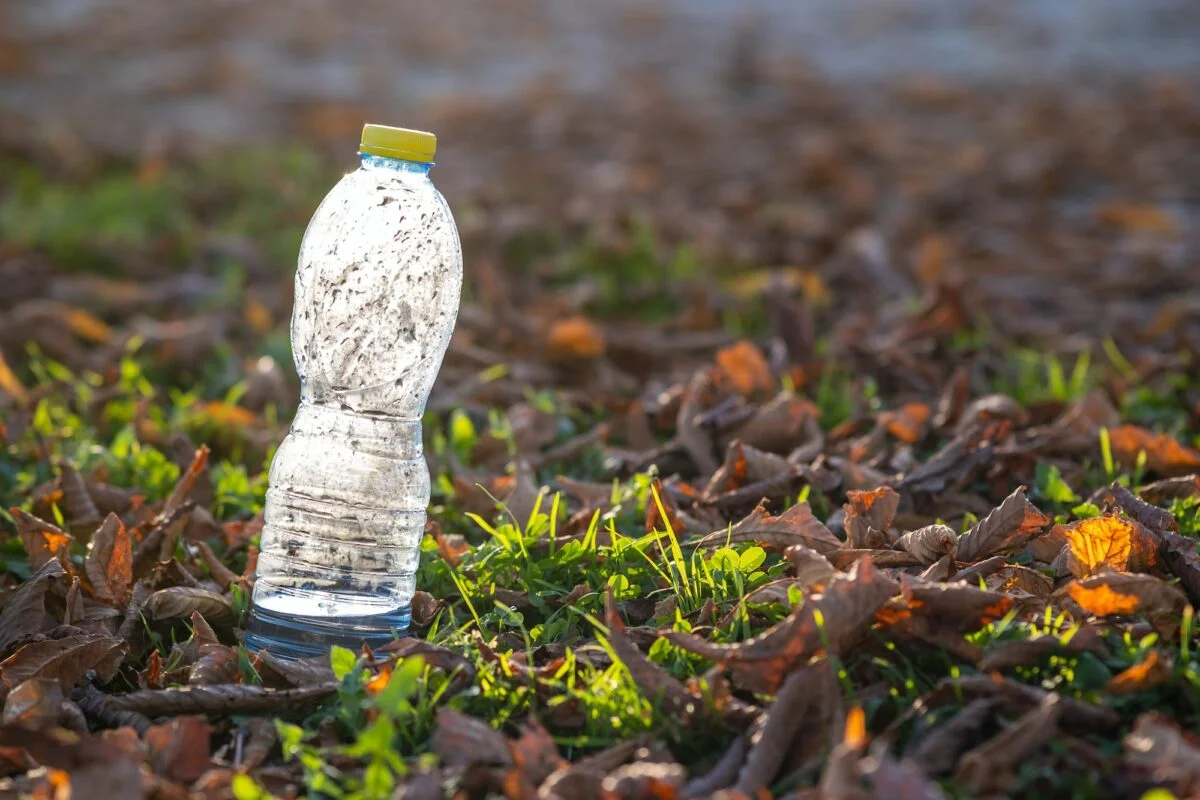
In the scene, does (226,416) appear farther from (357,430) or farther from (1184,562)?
(1184,562)

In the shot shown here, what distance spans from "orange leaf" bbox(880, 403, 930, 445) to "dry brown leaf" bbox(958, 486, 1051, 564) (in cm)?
95

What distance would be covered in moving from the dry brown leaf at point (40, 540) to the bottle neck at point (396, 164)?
106cm

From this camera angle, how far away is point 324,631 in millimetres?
2453

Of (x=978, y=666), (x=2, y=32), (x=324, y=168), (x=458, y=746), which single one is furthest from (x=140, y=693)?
(x=2, y=32)

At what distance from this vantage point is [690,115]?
8.77m

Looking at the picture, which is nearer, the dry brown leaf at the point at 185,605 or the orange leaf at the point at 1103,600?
the orange leaf at the point at 1103,600

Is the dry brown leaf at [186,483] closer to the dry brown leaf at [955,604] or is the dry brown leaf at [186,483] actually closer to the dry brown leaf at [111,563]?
the dry brown leaf at [111,563]

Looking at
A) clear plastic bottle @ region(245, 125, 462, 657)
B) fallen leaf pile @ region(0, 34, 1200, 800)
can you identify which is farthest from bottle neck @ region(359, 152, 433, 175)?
fallen leaf pile @ region(0, 34, 1200, 800)

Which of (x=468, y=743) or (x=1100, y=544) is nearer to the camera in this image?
(x=468, y=743)

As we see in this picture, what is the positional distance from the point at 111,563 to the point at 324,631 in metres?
0.55

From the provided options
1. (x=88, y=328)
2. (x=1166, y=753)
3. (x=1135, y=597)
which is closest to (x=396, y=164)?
(x=1135, y=597)

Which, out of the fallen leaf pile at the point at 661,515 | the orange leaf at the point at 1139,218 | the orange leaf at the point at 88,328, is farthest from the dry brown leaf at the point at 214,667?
the orange leaf at the point at 1139,218

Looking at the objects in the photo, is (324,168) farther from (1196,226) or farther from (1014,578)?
(1014,578)

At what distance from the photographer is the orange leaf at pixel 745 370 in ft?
12.6
